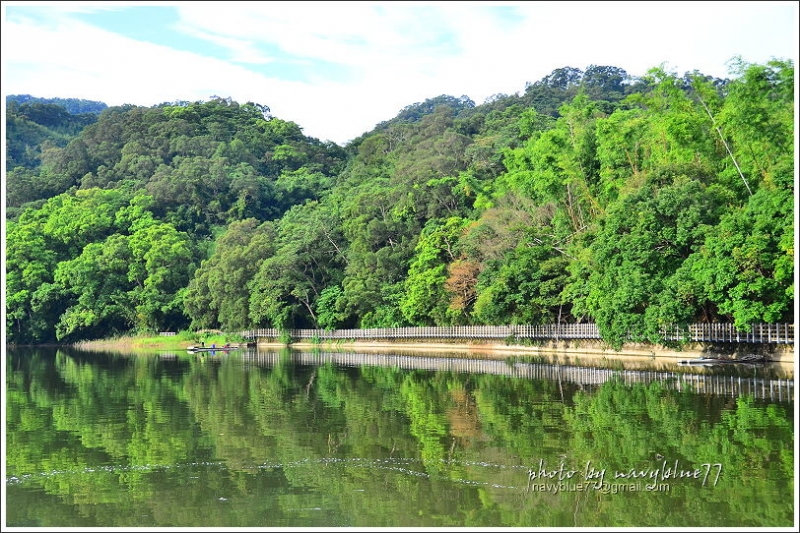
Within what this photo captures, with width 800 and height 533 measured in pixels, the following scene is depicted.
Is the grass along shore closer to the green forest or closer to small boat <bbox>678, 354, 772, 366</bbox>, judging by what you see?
the green forest

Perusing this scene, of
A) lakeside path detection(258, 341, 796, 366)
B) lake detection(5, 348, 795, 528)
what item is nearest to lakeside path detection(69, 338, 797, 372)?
lakeside path detection(258, 341, 796, 366)

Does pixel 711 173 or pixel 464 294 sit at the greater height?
pixel 711 173

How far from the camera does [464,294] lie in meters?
53.6

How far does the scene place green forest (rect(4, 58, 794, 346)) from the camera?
35.1 meters

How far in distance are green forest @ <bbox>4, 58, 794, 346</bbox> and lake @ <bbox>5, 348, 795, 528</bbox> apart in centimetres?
726

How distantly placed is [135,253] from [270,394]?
187 ft

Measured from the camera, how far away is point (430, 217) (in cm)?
6475

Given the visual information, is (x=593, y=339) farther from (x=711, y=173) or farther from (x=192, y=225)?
(x=192, y=225)

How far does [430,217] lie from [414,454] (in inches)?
1910

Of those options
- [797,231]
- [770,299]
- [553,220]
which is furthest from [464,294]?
[797,231]

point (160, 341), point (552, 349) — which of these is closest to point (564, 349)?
point (552, 349)

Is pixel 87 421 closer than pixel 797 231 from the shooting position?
Yes

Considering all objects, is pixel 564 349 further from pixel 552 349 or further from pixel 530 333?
pixel 530 333

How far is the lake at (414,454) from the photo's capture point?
41.5 ft
